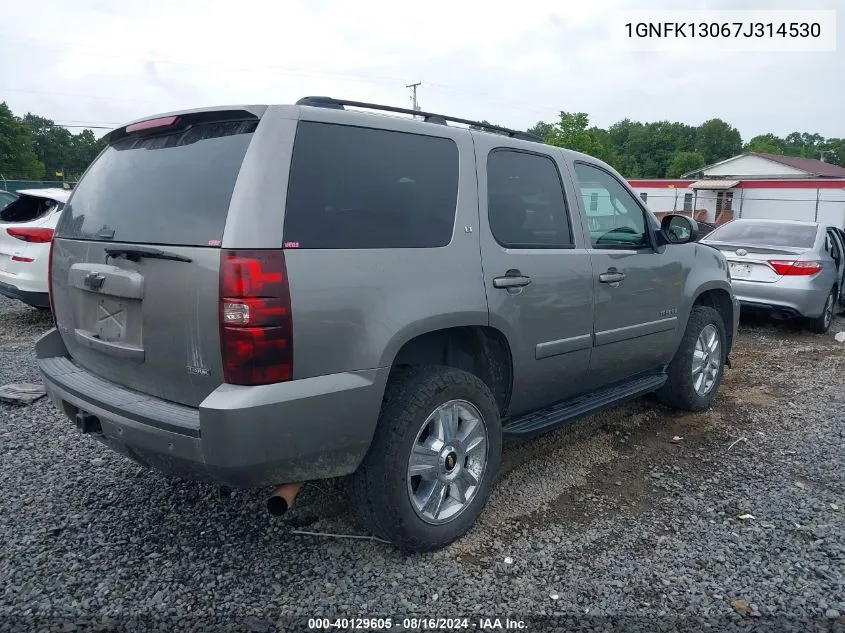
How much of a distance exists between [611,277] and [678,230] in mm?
956

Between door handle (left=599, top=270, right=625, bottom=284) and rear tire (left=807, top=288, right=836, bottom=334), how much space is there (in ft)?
18.4

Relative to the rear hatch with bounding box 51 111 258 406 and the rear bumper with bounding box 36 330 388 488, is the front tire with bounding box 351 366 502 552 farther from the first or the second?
the rear hatch with bounding box 51 111 258 406

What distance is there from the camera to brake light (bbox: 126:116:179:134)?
2787mm

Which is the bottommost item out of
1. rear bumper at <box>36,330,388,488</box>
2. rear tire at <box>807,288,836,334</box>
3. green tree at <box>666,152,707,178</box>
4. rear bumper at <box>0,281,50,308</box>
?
rear tire at <box>807,288,836,334</box>

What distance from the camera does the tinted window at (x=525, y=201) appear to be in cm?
329

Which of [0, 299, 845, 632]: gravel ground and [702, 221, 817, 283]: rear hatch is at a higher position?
[702, 221, 817, 283]: rear hatch

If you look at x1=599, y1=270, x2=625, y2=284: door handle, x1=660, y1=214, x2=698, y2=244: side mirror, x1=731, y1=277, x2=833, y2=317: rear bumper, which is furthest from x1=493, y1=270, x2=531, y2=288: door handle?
x1=731, y1=277, x2=833, y2=317: rear bumper

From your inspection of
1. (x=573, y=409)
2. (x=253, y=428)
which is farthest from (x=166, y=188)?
(x=573, y=409)

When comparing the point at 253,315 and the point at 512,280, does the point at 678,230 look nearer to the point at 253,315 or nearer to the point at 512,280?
the point at 512,280

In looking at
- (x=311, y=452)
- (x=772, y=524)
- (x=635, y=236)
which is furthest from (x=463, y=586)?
(x=635, y=236)

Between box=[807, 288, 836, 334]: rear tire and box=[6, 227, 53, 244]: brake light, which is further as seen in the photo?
box=[807, 288, 836, 334]: rear tire

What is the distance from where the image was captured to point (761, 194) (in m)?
37.9

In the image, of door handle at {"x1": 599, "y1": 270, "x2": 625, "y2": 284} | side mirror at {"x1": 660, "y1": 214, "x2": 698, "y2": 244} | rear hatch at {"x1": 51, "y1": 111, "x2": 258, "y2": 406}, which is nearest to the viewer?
rear hatch at {"x1": 51, "y1": 111, "x2": 258, "y2": 406}

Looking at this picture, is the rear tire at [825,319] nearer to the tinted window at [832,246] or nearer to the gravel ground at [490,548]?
the tinted window at [832,246]
